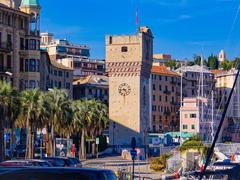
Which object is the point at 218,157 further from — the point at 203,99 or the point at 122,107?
the point at 203,99

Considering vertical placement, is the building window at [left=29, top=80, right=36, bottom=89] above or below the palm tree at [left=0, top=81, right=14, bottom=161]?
above

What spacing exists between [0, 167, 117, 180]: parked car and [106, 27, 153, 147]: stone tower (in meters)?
107

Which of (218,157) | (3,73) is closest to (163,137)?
(3,73)

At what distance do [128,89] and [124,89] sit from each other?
2.48 ft

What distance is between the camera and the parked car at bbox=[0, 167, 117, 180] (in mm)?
9781

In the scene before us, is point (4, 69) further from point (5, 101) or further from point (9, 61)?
point (5, 101)

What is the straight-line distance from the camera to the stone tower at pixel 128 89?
119312 millimetres

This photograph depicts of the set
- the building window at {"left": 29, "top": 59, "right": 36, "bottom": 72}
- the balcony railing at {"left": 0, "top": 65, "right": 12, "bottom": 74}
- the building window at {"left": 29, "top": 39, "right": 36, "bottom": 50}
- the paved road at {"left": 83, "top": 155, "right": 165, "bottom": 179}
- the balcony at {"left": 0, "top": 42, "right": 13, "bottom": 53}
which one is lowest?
the paved road at {"left": 83, "top": 155, "right": 165, "bottom": 179}

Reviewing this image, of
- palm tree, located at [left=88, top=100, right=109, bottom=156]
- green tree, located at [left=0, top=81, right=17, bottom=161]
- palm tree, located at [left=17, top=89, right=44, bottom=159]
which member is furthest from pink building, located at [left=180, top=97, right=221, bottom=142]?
green tree, located at [left=0, top=81, right=17, bottom=161]

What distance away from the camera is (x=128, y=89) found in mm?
120750

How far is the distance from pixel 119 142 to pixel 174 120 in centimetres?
5971

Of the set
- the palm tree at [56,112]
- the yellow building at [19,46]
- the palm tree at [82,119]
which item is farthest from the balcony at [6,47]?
the palm tree at [56,112]

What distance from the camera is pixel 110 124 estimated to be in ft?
397

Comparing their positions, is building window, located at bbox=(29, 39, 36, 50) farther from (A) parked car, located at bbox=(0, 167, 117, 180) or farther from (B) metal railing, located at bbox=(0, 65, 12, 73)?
(A) parked car, located at bbox=(0, 167, 117, 180)
